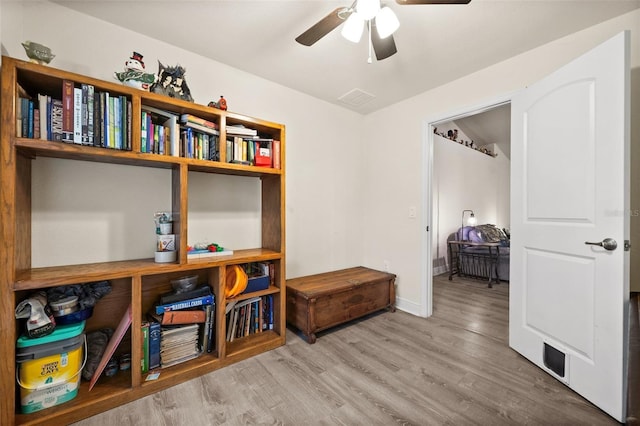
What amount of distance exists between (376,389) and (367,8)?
216 centimetres

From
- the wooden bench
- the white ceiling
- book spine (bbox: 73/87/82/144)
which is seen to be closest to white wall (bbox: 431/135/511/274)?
the wooden bench

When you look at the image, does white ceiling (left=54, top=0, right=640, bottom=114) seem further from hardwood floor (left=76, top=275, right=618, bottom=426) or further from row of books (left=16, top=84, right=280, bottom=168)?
hardwood floor (left=76, top=275, right=618, bottom=426)

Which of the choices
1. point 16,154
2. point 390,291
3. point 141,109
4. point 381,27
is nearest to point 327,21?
point 381,27

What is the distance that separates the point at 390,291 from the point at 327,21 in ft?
8.04

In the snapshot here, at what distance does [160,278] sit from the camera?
187cm

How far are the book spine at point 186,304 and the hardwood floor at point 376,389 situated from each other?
0.47m

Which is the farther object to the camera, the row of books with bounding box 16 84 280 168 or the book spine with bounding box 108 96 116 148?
the book spine with bounding box 108 96 116 148

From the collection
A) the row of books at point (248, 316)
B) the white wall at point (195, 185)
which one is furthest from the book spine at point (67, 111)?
the row of books at point (248, 316)

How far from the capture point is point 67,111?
132 centimetres

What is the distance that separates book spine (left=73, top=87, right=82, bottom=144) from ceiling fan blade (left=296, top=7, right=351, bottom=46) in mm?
1248

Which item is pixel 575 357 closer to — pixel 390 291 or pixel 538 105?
pixel 390 291

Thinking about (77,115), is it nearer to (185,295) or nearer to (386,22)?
(185,295)

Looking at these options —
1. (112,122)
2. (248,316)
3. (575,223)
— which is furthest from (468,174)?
(112,122)

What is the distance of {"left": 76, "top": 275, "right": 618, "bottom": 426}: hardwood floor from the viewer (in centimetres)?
136
